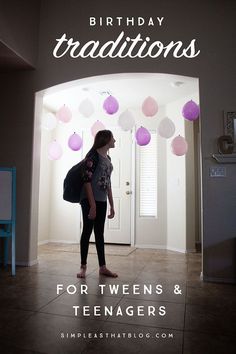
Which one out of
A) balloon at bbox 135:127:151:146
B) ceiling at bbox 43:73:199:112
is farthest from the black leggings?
ceiling at bbox 43:73:199:112

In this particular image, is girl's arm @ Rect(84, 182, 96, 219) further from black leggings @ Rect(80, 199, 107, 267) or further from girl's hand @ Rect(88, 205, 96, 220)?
black leggings @ Rect(80, 199, 107, 267)

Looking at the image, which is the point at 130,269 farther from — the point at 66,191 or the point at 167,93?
the point at 167,93

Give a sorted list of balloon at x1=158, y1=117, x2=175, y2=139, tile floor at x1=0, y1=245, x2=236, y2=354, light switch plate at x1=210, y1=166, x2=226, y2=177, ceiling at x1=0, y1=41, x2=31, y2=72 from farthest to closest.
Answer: balloon at x1=158, y1=117, x2=175, y2=139
ceiling at x1=0, y1=41, x2=31, y2=72
light switch plate at x1=210, y1=166, x2=226, y2=177
tile floor at x1=0, y1=245, x2=236, y2=354

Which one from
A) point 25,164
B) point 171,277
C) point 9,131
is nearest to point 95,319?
point 171,277

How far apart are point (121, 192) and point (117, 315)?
9.96 ft

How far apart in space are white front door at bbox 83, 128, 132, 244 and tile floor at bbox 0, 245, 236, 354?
1731mm

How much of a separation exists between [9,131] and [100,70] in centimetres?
122

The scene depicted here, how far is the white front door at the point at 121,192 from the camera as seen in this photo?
4.60 m

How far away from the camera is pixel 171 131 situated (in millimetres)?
3451

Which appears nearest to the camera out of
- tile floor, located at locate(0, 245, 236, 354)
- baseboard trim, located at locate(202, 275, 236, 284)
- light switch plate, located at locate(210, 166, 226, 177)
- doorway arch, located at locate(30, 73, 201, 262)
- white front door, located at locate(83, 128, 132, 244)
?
tile floor, located at locate(0, 245, 236, 354)

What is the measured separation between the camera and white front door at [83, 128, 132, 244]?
15.1 feet

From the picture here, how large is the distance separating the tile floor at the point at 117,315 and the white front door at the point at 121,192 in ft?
5.68

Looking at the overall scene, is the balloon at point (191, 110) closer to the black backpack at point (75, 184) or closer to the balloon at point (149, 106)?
the balloon at point (149, 106)

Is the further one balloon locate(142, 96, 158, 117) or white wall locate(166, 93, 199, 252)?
white wall locate(166, 93, 199, 252)
